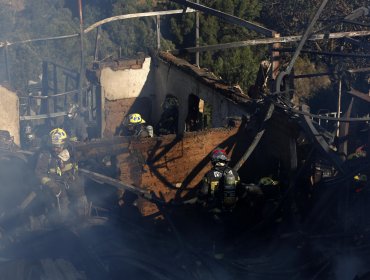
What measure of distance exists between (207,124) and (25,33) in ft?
56.8

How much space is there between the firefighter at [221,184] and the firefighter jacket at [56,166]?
347 cm

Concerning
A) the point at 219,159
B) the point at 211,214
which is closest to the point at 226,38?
the point at 211,214

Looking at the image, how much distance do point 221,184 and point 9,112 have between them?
1036 centimetres

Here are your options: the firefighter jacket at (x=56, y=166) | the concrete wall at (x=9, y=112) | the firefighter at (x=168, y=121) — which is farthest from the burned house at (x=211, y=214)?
the concrete wall at (x=9, y=112)

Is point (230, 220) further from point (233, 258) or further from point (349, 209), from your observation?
point (349, 209)

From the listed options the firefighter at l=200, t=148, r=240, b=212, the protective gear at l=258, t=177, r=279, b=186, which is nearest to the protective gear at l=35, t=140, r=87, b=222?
the firefighter at l=200, t=148, r=240, b=212

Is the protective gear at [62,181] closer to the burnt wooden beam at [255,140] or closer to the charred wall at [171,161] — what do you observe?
the charred wall at [171,161]

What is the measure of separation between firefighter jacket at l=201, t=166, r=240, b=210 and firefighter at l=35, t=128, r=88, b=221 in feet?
9.86

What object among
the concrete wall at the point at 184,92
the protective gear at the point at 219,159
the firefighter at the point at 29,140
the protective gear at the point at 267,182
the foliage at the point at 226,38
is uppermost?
the foliage at the point at 226,38

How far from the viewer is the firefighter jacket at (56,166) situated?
38.3 ft

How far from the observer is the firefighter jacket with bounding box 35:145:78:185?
1167 cm

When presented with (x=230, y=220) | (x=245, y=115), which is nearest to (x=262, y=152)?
(x=245, y=115)

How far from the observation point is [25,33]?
99.6ft

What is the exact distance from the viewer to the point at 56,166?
39.0 feet
